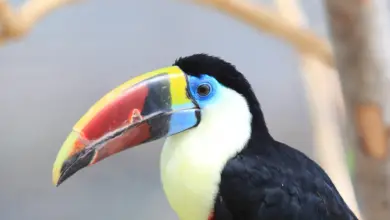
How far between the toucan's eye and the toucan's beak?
2 centimetres

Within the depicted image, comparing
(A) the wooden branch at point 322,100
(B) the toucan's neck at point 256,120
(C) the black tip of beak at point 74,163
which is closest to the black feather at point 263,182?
(B) the toucan's neck at point 256,120

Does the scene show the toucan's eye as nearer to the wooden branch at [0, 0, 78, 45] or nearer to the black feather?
the black feather

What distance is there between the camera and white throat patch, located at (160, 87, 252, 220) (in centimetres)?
83

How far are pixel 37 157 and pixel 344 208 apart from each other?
1076 mm

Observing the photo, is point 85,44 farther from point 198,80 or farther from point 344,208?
point 344,208

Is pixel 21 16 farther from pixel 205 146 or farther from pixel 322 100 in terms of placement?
pixel 322 100

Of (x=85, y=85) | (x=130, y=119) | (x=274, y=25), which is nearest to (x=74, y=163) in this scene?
(x=130, y=119)

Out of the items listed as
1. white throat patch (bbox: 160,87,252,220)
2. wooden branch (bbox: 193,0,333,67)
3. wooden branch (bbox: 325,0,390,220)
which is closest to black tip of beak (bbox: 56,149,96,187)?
white throat patch (bbox: 160,87,252,220)

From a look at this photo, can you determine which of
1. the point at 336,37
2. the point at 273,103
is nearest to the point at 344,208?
the point at 336,37

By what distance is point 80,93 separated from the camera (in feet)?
5.74

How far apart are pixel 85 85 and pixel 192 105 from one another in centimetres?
93

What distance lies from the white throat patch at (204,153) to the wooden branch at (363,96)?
0.15m

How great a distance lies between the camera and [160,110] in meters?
0.86

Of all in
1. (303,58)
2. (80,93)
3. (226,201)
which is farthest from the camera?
(80,93)
